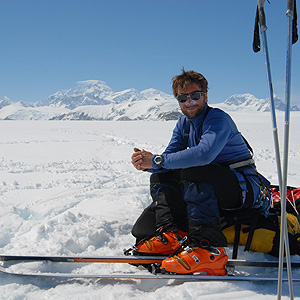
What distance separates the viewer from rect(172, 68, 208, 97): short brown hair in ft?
8.72

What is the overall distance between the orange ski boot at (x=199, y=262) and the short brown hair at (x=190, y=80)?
1.50 metres

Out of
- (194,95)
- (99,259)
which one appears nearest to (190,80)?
(194,95)

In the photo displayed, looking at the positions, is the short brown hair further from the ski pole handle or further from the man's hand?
the ski pole handle

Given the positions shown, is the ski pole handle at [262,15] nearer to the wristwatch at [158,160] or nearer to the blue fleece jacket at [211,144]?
the blue fleece jacket at [211,144]

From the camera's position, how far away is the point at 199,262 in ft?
7.31

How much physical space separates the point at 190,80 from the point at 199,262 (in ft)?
5.40

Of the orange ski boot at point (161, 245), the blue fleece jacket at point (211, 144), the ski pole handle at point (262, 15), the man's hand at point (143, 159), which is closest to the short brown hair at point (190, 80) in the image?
the blue fleece jacket at point (211, 144)

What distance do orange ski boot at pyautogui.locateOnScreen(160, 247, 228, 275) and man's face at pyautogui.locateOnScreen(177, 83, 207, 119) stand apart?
4.19ft

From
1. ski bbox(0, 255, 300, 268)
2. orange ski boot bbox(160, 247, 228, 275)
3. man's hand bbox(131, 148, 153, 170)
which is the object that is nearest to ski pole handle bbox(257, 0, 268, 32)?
man's hand bbox(131, 148, 153, 170)

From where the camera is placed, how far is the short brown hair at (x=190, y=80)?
8.72ft

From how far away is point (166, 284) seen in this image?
2.20 meters

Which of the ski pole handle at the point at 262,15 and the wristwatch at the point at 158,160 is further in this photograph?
the wristwatch at the point at 158,160

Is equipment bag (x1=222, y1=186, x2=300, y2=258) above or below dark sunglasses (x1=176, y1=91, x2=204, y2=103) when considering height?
below

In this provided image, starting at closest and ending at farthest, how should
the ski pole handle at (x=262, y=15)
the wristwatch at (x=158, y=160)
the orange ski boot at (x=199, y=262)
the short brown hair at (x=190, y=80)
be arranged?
the ski pole handle at (x=262, y=15) < the orange ski boot at (x=199, y=262) < the wristwatch at (x=158, y=160) < the short brown hair at (x=190, y=80)
